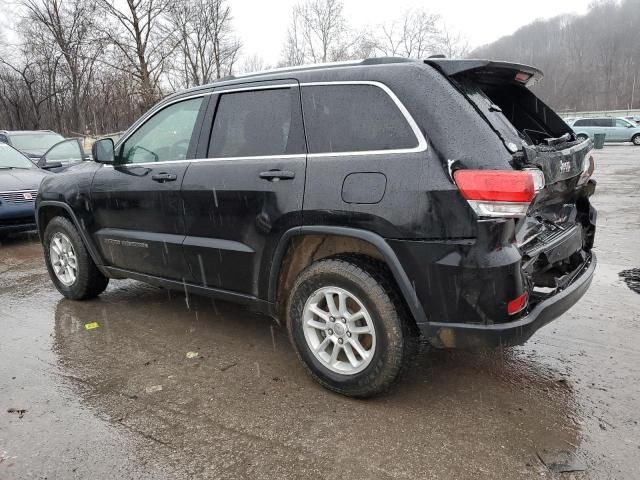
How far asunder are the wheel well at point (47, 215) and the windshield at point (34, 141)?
9788 millimetres

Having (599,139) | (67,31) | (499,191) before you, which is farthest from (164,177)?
(67,31)

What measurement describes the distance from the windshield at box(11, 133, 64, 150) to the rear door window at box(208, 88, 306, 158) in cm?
1202

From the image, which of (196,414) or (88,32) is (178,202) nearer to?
(196,414)

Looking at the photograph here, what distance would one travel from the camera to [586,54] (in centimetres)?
10800

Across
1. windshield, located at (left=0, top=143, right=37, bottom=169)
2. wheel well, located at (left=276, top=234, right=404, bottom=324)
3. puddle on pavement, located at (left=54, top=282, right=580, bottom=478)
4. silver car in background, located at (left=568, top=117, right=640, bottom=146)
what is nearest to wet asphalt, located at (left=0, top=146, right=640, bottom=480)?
puddle on pavement, located at (left=54, top=282, right=580, bottom=478)

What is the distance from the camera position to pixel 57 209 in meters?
5.00

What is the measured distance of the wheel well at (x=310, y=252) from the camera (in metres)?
2.96

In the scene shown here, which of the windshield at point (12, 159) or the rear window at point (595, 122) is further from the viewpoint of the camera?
the rear window at point (595, 122)

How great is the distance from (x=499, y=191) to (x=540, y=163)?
42 centimetres

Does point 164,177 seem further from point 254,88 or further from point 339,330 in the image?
point 339,330

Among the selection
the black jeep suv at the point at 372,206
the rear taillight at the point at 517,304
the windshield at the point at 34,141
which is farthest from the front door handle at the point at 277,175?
the windshield at the point at 34,141

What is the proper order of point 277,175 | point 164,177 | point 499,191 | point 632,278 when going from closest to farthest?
point 499,191
point 277,175
point 164,177
point 632,278

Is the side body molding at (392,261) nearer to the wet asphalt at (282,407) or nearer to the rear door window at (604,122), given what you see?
the wet asphalt at (282,407)

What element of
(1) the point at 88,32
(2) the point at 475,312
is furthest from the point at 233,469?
(1) the point at 88,32
